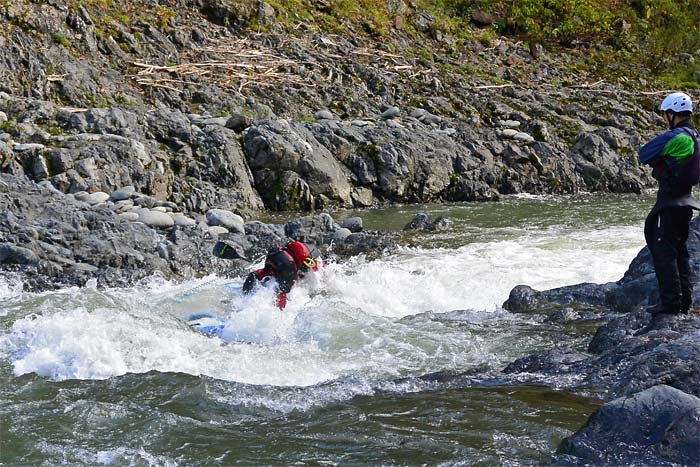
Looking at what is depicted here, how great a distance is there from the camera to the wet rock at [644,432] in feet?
14.5

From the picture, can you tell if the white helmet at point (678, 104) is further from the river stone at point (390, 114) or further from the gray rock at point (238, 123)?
the river stone at point (390, 114)

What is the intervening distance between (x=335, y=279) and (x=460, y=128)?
35.1ft

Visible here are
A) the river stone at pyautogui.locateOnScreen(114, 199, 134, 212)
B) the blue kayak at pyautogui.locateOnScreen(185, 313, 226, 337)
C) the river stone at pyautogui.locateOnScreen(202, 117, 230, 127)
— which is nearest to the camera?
the blue kayak at pyautogui.locateOnScreen(185, 313, 226, 337)

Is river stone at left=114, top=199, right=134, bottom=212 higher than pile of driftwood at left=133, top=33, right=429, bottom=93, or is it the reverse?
pile of driftwood at left=133, top=33, right=429, bottom=93

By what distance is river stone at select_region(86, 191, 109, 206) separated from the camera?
43.2 ft

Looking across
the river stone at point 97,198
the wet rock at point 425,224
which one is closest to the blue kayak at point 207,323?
the river stone at point 97,198

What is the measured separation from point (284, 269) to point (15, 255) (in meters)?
3.70

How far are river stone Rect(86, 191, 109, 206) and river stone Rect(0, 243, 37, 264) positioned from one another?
102 inches

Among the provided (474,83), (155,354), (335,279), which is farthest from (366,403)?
(474,83)

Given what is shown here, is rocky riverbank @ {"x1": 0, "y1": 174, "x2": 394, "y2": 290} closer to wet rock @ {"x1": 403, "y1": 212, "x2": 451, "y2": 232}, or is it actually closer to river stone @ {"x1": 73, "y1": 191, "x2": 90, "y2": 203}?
river stone @ {"x1": 73, "y1": 191, "x2": 90, "y2": 203}

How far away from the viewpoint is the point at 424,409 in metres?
5.70

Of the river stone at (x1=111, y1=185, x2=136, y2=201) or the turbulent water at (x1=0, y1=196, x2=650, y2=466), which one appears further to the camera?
the river stone at (x1=111, y1=185, x2=136, y2=201)

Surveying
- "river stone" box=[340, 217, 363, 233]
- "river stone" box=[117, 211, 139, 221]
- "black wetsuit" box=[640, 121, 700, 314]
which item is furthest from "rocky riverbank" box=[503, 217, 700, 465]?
"river stone" box=[117, 211, 139, 221]

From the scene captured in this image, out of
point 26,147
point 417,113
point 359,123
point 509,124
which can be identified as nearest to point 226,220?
point 26,147
